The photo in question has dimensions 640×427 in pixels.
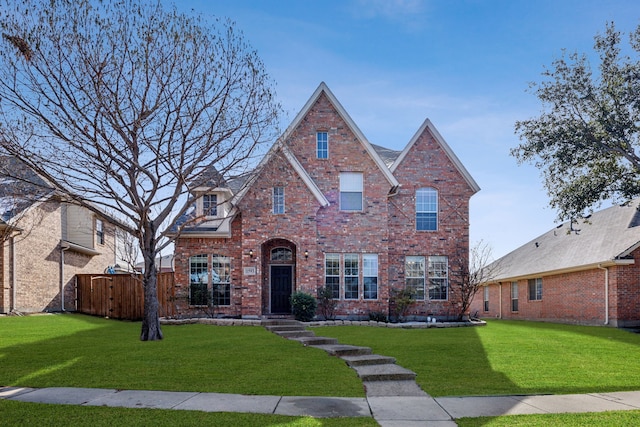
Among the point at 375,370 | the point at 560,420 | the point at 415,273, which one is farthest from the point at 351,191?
the point at 560,420

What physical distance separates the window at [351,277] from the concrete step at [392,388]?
12809 mm

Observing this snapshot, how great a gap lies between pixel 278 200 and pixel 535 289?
16.2 metres

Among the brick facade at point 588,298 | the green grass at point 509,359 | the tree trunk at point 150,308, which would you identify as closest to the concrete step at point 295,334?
the green grass at point 509,359

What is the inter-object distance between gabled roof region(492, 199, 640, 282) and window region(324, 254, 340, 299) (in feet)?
31.0

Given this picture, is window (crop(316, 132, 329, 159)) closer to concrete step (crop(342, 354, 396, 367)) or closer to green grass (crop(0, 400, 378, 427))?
concrete step (crop(342, 354, 396, 367))

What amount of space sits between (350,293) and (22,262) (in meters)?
14.2

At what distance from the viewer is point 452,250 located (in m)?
23.6

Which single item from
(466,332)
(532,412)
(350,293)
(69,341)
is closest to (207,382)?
(532,412)

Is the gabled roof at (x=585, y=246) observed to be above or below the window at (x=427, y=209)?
below

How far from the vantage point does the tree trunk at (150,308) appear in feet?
50.7

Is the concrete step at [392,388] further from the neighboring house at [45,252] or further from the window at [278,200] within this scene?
the window at [278,200]

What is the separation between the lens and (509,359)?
40.6 ft

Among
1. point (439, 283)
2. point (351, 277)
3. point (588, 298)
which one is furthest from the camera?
point (588, 298)

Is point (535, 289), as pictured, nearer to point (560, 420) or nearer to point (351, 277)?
point (351, 277)
